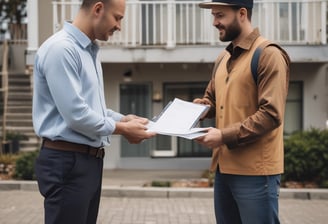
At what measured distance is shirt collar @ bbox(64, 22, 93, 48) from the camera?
2.79 meters

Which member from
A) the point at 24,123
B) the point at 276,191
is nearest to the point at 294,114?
the point at 24,123

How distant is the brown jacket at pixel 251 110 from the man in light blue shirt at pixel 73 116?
54 centimetres

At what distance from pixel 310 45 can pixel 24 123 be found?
26.0 ft

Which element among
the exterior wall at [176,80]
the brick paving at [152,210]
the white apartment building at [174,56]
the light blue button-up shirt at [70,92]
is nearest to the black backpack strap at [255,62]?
the light blue button-up shirt at [70,92]

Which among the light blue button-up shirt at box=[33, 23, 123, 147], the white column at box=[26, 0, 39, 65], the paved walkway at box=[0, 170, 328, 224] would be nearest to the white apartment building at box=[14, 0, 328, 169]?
the white column at box=[26, 0, 39, 65]

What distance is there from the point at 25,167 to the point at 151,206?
3039 mm

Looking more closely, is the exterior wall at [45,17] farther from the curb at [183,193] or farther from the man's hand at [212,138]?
the man's hand at [212,138]

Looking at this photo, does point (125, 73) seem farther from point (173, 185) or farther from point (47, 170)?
point (47, 170)

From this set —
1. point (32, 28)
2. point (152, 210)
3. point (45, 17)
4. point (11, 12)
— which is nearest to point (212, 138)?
point (152, 210)

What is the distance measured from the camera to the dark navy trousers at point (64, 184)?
8.94ft

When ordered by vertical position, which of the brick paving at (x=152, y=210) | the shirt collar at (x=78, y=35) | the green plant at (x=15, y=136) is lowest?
the brick paving at (x=152, y=210)

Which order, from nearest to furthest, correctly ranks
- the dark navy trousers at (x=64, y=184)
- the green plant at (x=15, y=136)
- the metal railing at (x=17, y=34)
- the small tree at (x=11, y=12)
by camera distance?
the dark navy trousers at (x=64, y=184)
the green plant at (x=15, y=136)
the metal railing at (x=17, y=34)
the small tree at (x=11, y=12)

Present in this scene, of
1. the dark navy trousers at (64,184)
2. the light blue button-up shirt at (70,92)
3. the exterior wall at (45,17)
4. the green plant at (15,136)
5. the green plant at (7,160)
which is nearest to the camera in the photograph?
the light blue button-up shirt at (70,92)

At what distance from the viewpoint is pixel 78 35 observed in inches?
110
